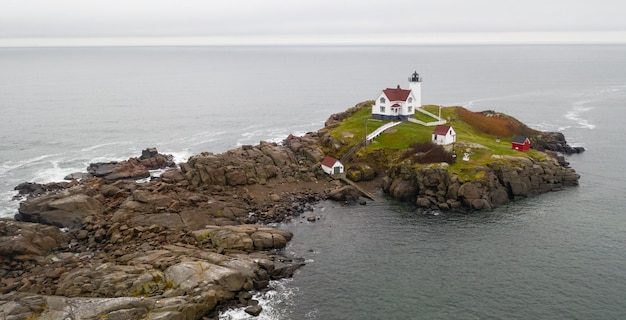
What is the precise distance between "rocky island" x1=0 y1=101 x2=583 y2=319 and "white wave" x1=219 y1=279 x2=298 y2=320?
0.80m

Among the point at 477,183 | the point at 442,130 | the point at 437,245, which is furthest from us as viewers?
the point at 442,130

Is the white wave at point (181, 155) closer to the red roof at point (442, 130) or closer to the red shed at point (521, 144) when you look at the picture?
the red roof at point (442, 130)

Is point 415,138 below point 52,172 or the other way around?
the other way around

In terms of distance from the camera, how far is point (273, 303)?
4409cm

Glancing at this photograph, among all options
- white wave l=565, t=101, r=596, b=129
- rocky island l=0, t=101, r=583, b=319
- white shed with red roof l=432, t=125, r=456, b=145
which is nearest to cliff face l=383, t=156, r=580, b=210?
rocky island l=0, t=101, r=583, b=319

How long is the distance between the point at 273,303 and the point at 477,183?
3689cm

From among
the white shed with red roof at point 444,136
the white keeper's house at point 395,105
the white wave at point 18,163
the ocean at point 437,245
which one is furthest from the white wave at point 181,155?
the white shed with red roof at point 444,136

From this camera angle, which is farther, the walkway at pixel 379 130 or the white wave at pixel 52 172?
the walkway at pixel 379 130

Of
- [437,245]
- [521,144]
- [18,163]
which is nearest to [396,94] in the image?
[521,144]

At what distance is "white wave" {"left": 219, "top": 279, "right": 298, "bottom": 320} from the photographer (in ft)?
138

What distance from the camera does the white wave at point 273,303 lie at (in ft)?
138

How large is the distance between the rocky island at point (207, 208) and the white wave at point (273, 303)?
0.80 metres

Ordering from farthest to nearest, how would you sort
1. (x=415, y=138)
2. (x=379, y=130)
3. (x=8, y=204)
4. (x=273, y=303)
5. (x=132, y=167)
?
(x=379, y=130), (x=415, y=138), (x=132, y=167), (x=8, y=204), (x=273, y=303)

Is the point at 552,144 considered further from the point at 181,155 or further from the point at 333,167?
the point at 181,155
